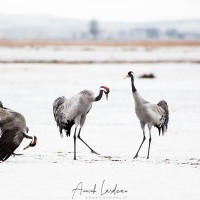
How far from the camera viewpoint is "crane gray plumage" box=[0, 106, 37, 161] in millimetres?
7812

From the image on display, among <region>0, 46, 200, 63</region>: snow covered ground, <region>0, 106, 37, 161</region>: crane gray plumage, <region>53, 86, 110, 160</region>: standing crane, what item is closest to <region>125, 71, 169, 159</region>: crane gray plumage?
<region>53, 86, 110, 160</region>: standing crane

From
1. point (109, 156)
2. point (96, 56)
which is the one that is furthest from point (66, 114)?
point (96, 56)

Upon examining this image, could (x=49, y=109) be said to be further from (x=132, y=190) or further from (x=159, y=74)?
(x=159, y=74)

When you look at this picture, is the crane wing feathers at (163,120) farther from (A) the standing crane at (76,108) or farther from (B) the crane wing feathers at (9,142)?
(B) the crane wing feathers at (9,142)

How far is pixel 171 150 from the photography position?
9.07 metres

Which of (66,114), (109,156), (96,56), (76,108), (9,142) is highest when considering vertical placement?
(76,108)

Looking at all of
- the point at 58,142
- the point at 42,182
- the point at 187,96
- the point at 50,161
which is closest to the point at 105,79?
→ the point at 187,96

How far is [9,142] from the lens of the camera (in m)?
7.87

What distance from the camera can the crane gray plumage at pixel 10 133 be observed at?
7812mm

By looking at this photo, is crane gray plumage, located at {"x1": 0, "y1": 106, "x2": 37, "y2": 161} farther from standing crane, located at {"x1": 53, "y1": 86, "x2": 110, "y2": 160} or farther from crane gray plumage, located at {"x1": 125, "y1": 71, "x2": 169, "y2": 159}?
crane gray plumage, located at {"x1": 125, "y1": 71, "x2": 169, "y2": 159}

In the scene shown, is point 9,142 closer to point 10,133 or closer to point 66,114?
point 10,133

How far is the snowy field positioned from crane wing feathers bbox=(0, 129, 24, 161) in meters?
0.17

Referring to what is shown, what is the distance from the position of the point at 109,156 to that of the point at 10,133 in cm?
161

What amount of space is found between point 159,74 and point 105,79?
3505 millimetres
